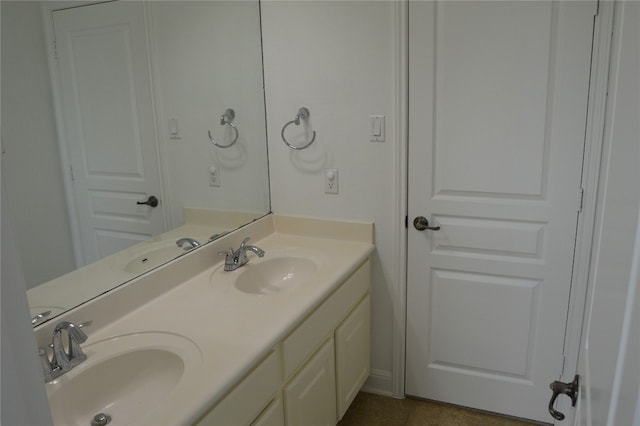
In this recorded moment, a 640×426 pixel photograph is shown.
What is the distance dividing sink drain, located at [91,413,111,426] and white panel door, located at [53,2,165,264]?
475 millimetres

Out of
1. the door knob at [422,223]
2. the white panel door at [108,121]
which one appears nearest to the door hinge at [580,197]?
the door knob at [422,223]

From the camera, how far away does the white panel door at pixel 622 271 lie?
1.35 feet

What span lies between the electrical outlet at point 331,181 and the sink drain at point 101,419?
4.68 ft

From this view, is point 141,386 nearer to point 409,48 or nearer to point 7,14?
point 7,14

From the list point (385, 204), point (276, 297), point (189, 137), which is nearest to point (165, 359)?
point (276, 297)

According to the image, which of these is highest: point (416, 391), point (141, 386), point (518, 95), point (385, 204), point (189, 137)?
point (518, 95)

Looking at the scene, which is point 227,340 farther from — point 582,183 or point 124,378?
point 582,183

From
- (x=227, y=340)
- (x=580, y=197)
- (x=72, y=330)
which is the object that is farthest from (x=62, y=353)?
(x=580, y=197)

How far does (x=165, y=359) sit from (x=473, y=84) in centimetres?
161

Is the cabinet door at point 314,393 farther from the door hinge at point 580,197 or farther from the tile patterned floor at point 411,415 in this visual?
the door hinge at point 580,197

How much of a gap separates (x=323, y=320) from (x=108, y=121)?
1029mm

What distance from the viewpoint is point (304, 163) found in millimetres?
2412

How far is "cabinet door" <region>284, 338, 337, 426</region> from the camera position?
1.64 meters

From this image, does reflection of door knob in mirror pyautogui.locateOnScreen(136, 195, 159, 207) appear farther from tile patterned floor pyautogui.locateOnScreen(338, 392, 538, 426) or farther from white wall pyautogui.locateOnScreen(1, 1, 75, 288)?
tile patterned floor pyautogui.locateOnScreen(338, 392, 538, 426)
